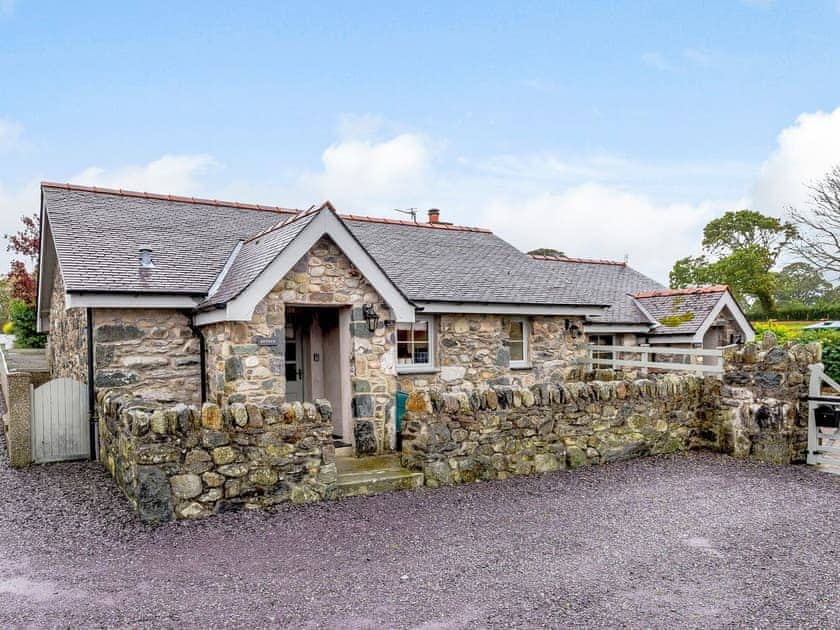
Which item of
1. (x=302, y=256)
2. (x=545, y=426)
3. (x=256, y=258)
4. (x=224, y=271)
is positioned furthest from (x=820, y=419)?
(x=224, y=271)

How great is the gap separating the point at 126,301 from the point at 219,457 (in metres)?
3.86

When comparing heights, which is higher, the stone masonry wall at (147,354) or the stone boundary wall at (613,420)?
the stone masonry wall at (147,354)

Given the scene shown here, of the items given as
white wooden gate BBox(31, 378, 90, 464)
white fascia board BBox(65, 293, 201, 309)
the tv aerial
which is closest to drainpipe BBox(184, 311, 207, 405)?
white fascia board BBox(65, 293, 201, 309)

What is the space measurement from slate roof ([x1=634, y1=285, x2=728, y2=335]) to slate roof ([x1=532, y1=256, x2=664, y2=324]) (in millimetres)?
483

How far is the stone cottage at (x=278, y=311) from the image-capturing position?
9344mm

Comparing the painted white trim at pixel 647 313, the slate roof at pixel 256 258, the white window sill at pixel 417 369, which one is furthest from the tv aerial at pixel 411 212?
the slate roof at pixel 256 258

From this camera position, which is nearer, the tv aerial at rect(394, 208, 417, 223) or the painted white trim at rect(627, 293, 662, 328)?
the painted white trim at rect(627, 293, 662, 328)

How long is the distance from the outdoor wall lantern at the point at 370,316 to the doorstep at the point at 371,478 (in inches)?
84.9

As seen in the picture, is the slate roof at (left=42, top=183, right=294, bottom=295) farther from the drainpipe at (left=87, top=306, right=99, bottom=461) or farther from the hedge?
the hedge

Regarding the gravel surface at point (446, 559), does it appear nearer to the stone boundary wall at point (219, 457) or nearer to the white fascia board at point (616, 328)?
the stone boundary wall at point (219, 457)

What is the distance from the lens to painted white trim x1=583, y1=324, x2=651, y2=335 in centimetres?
1591

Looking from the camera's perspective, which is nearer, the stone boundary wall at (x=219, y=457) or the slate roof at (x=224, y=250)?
the stone boundary wall at (x=219, y=457)

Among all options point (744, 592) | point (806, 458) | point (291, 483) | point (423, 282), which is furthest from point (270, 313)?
point (806, 458)

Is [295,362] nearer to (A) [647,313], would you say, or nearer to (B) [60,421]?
(B) [60,421]
